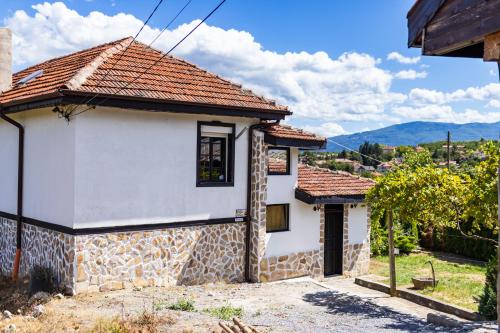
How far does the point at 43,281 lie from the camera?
11.5m

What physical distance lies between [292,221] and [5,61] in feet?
32.3

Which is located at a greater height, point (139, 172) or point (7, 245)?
point (139, 172)

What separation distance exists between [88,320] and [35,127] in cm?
584

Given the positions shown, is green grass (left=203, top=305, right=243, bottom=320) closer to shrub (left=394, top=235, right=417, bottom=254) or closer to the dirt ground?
the dirt ground

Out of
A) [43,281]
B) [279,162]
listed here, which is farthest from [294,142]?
[43,281]

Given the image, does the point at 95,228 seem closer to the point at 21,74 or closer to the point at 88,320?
the point at 88,320

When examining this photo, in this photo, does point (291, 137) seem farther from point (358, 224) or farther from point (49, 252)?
point (49, 252)

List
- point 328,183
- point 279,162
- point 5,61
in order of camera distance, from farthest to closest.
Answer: point 328,183
point 279,162
point 5,61

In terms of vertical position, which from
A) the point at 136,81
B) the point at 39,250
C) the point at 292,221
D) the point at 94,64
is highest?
the point at 94,64

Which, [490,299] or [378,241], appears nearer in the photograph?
[490,299]

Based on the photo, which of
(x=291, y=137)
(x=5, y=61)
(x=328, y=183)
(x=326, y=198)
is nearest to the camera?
(x=291, y=137)

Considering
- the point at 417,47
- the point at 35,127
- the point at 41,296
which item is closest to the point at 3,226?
the point at 35,127

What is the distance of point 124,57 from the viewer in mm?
13242

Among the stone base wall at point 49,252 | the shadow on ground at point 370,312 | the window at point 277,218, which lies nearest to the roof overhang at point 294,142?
the window at point 277,218
